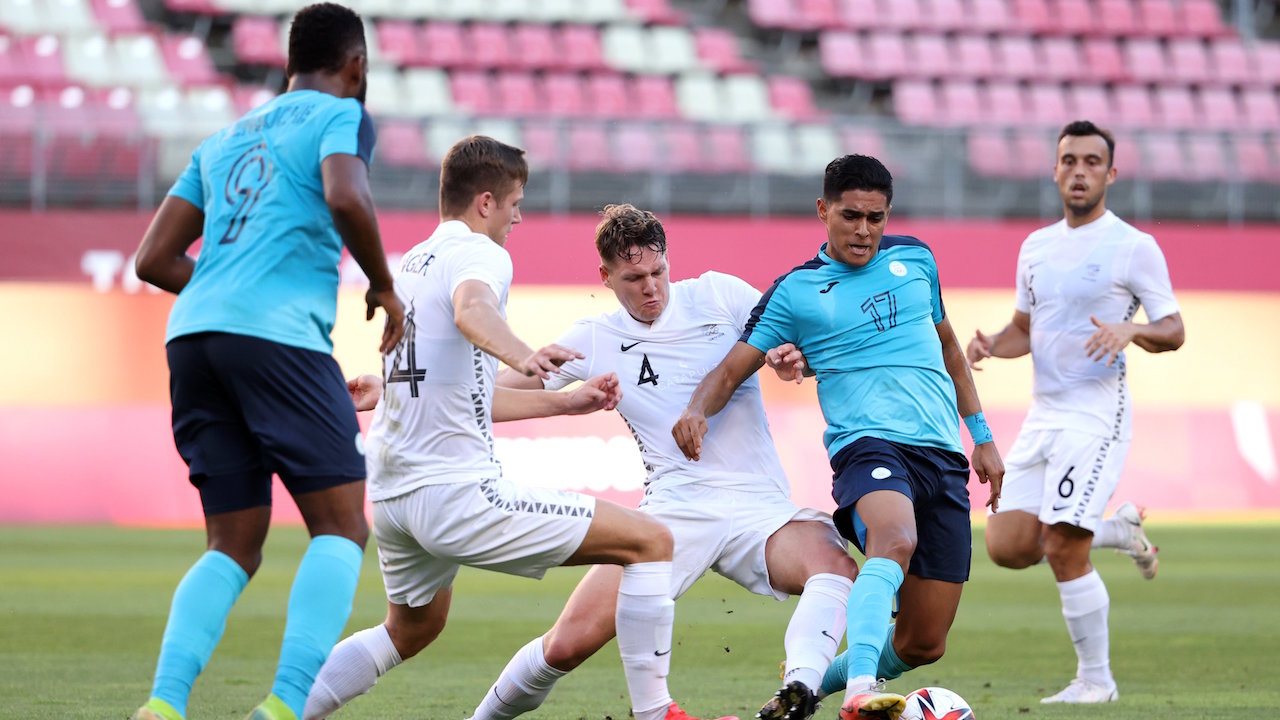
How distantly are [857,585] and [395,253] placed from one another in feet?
42.6

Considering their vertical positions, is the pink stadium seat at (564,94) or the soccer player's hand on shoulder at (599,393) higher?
the pink stadium seat at (564,94)

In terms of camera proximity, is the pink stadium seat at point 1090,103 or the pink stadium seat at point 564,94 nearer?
the pink stadium seat at point 564,94

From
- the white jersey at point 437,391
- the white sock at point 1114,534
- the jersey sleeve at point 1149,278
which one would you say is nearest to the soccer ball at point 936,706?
the white jersey at point 437,391

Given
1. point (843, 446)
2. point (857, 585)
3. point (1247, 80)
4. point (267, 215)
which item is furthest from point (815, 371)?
point (1247, 80)

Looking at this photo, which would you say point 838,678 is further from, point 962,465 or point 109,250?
point 109,250

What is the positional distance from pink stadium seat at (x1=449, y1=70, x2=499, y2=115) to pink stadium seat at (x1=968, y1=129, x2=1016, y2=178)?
6766 millimetres

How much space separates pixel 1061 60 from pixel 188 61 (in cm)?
1283

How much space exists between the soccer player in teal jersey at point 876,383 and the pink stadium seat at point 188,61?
55.8 ft

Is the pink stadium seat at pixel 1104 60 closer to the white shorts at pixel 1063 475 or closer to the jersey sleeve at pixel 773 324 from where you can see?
the white shorts at pixel 1063 475

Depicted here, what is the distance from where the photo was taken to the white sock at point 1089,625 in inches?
266

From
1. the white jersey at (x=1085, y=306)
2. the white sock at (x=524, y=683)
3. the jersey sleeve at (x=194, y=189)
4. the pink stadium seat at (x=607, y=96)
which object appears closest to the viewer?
the jersey sleeve at (x=194, y=189)

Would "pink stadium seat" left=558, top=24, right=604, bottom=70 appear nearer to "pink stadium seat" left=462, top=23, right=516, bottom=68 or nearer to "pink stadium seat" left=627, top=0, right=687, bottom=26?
"pink stadium seat" left=462, top=23, right=516, bottom=68

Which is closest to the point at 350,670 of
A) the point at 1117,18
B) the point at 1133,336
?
the point at 1133,336

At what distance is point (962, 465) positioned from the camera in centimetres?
566
